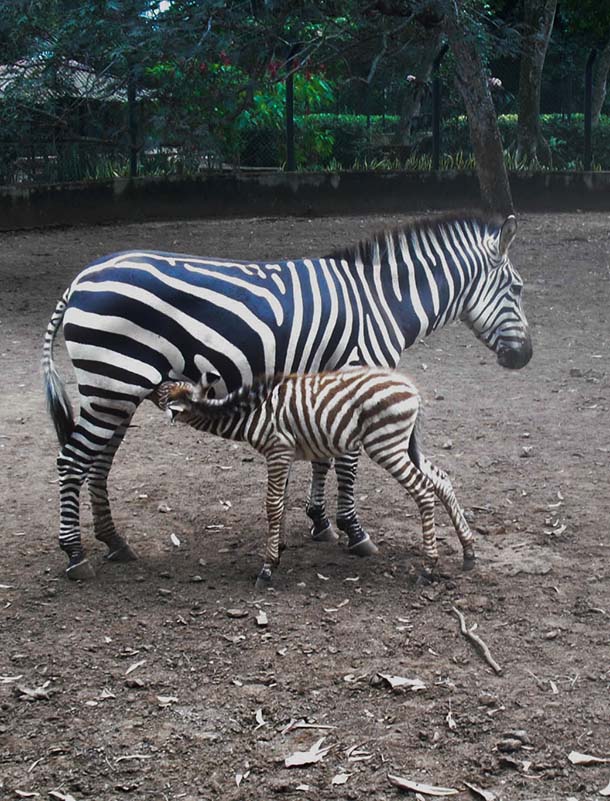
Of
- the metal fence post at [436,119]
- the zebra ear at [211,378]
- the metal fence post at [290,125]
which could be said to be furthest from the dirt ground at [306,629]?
the metal fence post at [436,119]

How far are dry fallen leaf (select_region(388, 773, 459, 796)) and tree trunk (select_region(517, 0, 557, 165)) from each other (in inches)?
707

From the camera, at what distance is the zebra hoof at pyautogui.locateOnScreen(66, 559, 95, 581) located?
538 centimetres

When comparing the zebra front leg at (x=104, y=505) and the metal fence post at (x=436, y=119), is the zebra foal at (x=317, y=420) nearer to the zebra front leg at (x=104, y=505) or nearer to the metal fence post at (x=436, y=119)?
the zebra front leg at (x=104, y=505)

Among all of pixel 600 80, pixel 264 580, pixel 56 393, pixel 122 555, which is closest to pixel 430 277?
pixel 264 580

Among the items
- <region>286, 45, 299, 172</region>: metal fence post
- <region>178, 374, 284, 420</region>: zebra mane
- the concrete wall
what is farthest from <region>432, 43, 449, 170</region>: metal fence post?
<region>178, 374, 284, 420</region>: zebra mane

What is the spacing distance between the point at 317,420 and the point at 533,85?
17525 mm

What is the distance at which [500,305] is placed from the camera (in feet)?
20.7

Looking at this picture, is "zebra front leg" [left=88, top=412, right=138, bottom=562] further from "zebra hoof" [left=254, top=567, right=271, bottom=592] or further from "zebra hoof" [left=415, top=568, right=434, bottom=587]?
"zebra hoof" [left=415, top=568, right=434, bottom=587]

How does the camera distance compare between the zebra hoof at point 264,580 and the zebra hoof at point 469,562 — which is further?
the zebra hoof at point 469,562

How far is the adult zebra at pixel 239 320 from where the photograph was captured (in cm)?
524

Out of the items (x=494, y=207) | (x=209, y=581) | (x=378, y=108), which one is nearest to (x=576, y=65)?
(x=378, y=108)

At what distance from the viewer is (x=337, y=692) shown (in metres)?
4.26

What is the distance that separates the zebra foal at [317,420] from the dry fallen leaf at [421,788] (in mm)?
1685

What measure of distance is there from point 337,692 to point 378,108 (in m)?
19.4
